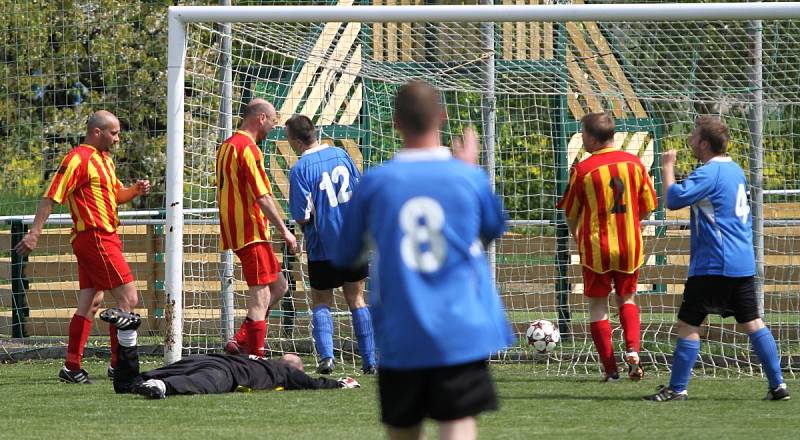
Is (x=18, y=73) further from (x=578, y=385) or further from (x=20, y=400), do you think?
(x=578, y=385)

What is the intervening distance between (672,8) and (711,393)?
Answer: 2531 mm

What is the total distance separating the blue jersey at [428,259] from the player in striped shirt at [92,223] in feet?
15.8

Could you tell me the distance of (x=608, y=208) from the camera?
780 cm

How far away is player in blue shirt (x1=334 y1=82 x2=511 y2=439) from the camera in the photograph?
3539 millimetres

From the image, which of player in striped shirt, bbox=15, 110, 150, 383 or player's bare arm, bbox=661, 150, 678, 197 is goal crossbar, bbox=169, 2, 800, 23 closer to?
player in striped shirt, bbox=15, 110, 150, 383

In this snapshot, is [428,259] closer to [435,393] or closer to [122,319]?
[435,393]

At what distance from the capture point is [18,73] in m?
10.6

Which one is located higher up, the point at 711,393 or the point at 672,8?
the point at 672,8

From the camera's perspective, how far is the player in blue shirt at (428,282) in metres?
3.54

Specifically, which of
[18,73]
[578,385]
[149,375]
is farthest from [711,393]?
[18,73]

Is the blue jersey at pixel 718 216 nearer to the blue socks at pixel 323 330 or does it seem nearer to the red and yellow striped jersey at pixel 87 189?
the blue socks at pixel 323 330

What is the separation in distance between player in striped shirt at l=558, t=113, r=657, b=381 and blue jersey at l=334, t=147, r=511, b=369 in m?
4.27

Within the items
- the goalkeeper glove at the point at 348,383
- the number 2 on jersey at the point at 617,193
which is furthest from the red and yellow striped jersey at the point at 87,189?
the number 2 on jersey at the point at 617,193

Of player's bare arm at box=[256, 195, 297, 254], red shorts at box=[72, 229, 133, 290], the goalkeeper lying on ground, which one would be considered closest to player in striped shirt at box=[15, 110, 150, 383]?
red shorts at box=[72, 229, 133, 290]
